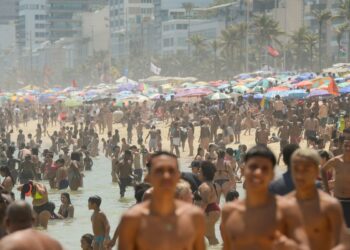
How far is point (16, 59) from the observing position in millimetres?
186375

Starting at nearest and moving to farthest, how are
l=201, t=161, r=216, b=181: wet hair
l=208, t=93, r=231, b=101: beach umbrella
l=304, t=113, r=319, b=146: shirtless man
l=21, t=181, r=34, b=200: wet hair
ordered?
l=201, t=161, r=216, b=181: wet hair
l=21, t=181, r=34, b=200: wet hair
l=304, t=113, r=319, b=146: shirtless man
l=208, t=93, r=231, b=101: beach umbrella

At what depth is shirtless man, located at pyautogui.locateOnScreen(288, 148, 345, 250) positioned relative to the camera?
6.05 metres

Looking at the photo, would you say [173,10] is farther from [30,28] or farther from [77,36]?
[30,28]

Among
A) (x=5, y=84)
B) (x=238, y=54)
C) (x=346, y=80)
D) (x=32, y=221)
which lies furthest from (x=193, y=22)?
(x=32, y=221)

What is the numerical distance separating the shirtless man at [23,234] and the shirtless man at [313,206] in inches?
56.5

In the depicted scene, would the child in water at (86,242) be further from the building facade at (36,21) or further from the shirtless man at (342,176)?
the building facade at (36,21)

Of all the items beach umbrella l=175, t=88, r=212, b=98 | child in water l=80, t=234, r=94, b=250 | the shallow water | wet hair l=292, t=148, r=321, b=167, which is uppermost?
wet hair l=292, t=148, r=321, b=167

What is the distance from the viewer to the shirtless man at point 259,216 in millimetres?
5664

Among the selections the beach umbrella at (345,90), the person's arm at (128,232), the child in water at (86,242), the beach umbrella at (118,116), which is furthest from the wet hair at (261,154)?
the beach umbrella at (118,116)

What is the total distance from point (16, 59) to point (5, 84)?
95.0 ft

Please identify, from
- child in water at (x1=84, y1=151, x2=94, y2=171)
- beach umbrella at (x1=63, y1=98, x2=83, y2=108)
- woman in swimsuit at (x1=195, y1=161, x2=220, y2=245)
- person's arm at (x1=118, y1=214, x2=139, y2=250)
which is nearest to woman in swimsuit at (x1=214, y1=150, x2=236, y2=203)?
woman in swimsuit at (x1=195, y1=161, x2=220, y2=245)

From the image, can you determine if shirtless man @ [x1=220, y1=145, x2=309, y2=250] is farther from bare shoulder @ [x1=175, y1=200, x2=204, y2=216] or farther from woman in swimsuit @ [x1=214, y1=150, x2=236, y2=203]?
woman in swimsuit @ [x1=214, y1=150, x2=236, y2=203]

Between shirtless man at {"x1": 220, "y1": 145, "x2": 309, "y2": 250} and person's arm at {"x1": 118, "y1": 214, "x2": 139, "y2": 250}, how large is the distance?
1.64 ft

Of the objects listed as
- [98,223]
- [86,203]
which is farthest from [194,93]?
[98,223]
